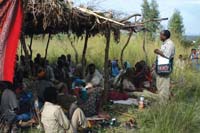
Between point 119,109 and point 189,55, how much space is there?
13.5 metres

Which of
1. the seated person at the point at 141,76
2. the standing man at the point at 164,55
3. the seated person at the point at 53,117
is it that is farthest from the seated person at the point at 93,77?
the seated person at the point at 53,117

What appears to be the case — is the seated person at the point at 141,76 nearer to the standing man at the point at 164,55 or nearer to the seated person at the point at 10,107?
the standing man at the point at 164,55

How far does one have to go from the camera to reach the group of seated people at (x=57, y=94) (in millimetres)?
7566

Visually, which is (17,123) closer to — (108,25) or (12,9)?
(12,9)

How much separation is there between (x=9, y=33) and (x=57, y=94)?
136 centimetres

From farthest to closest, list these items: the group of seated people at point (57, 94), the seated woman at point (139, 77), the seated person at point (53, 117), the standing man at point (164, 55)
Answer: the seated woman at point (139, 77)
the standing man at point (164, 55)
the group of seated people at point (57, 94)
the seated person at point (53, 117)

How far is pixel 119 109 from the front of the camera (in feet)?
35.3

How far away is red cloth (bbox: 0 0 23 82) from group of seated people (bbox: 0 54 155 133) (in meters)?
0.41

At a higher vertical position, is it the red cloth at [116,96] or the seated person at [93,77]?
the seated person at [93,77]

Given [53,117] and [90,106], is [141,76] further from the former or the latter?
[53,117]

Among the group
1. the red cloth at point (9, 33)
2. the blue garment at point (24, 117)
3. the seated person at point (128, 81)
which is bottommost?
the blue garment at point (24, 117)

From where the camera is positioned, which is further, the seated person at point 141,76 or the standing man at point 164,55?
the seated person at point 141,76

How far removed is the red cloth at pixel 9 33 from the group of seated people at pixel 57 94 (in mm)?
406

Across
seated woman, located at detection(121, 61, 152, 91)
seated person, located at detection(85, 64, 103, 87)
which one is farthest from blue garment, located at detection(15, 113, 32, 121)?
A: seated woman, located at detection(121, 61, 152, 91)
